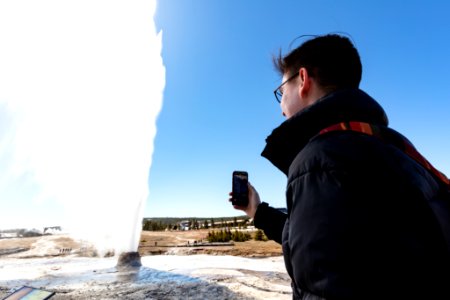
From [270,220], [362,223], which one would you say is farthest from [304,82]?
[270,220]

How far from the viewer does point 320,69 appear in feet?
Answer: 6.69

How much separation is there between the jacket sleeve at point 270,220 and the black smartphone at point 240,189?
0.21 meters

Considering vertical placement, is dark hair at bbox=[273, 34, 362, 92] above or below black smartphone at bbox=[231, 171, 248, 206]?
above

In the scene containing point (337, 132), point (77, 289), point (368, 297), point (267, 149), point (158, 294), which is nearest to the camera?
point (368, 297)

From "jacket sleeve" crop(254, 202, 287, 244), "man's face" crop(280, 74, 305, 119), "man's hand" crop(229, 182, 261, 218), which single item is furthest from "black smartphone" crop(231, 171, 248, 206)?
"man's face" crop(280, 74, 305, 119)

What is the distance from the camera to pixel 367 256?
118cm

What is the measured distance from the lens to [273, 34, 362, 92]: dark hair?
2016 millimetres

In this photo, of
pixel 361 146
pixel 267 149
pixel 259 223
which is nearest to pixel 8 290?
pixel 259 223

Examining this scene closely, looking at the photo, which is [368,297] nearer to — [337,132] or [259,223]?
[337,132]

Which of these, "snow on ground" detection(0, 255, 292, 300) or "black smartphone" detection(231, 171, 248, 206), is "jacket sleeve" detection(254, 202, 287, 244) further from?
"snow on ground" detection(0, 255, 292, 300)

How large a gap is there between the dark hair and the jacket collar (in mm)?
301

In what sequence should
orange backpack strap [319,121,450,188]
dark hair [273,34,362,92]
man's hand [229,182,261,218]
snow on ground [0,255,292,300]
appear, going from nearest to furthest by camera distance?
orange backpack strap [319,121,450,188] → dark hair [273,34,362,92] → man's hand [229,182,261,218] → snow on ground [0,255,292,300]

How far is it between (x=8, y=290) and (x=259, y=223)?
10.8 meters

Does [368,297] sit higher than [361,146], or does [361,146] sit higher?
[361,146]
